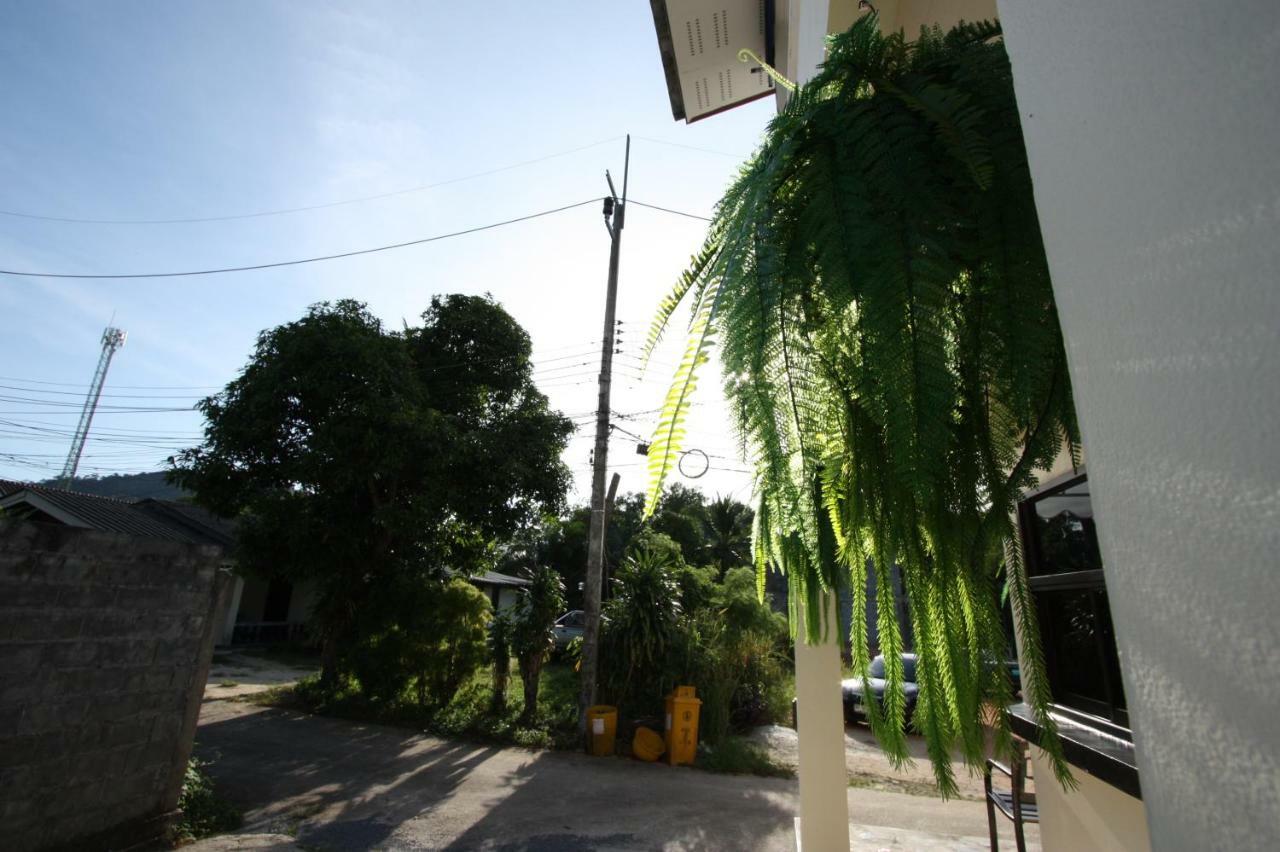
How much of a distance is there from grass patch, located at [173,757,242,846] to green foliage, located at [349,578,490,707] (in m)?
5.06

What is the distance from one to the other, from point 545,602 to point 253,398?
20.4 ft

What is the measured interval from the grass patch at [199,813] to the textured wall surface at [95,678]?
385 mm

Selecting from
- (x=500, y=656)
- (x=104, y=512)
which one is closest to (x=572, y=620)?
(x=500, y=656)

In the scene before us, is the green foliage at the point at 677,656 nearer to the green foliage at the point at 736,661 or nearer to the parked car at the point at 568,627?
the green foliage at the point at 736,661

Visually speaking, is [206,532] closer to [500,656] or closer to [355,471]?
[355,471]

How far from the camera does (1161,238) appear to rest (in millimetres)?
472

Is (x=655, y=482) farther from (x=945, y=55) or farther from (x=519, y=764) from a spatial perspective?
(x=519, y=764)

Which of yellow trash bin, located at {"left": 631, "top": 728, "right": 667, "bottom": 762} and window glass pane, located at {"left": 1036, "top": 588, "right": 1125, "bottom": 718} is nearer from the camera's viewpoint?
window glass pane, located at {"left": 1036, "top": 588, "right": 1125, "bottom": 718}

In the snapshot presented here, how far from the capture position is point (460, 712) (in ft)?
34.3

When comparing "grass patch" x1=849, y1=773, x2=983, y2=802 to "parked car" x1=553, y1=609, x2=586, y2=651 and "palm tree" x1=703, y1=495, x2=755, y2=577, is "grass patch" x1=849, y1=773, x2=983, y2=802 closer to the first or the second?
"parked car" x1=553, y1=609, x2=586, y2=651

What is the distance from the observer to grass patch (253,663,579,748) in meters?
9.52

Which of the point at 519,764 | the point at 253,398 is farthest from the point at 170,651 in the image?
the point at 253,398

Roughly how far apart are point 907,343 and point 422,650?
11.7m

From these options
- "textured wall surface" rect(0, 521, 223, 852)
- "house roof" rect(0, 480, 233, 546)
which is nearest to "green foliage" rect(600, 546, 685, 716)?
"textured wall surface" rect(0, 521, 223, 852)
